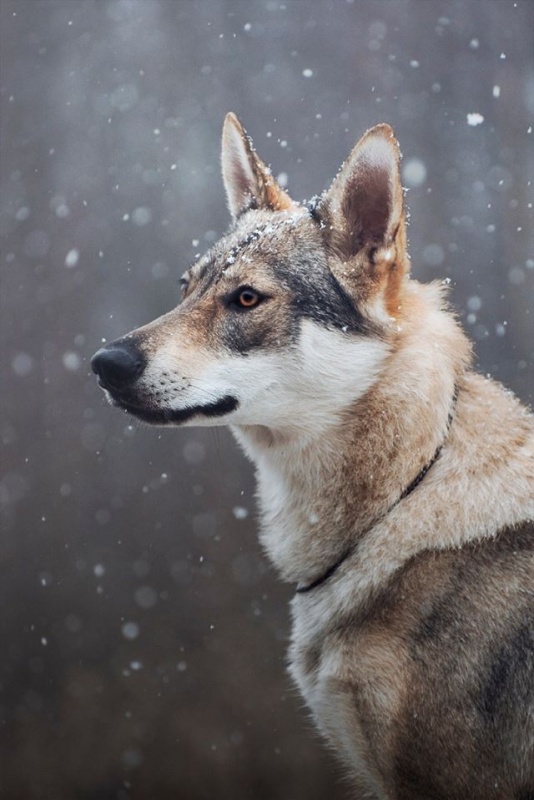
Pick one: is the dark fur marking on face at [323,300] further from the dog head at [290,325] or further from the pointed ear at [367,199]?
the pointed ear at [367,199]

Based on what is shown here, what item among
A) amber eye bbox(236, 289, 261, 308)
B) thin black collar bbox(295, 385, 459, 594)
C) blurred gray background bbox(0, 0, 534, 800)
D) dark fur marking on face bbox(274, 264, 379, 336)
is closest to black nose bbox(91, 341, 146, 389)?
amber eye bbox(236, 289, 261, 308)

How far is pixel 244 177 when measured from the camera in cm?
296

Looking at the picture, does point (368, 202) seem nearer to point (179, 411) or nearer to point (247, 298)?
point (247, 298)

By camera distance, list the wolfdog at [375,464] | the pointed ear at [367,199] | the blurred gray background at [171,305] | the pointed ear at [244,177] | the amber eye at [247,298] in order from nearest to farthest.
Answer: the wolfdog at [375,464], the pointed ear at [367,199], the amber eye at [247,298], the pointed ear at [244,177], the blurred gray background at [171,305]

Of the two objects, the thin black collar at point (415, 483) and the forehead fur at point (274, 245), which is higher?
the forehead fur at point (274, 245)

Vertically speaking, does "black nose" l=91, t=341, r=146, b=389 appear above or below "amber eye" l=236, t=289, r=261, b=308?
above

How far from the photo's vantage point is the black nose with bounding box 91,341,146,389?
2.30 m

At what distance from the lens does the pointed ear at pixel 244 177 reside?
2.83 m

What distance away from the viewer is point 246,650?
3516 millimetres

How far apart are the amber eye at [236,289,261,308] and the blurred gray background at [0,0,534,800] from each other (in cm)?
122

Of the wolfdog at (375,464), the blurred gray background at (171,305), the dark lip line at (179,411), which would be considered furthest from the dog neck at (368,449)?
the blurred gray background at (171,305)

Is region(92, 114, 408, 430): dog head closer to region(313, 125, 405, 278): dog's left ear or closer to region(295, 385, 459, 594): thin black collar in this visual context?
region(313, 125, 405, 278): dog's left ear

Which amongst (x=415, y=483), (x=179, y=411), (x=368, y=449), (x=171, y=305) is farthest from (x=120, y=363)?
(x=171, y=305)

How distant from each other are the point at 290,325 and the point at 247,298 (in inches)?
6.5
